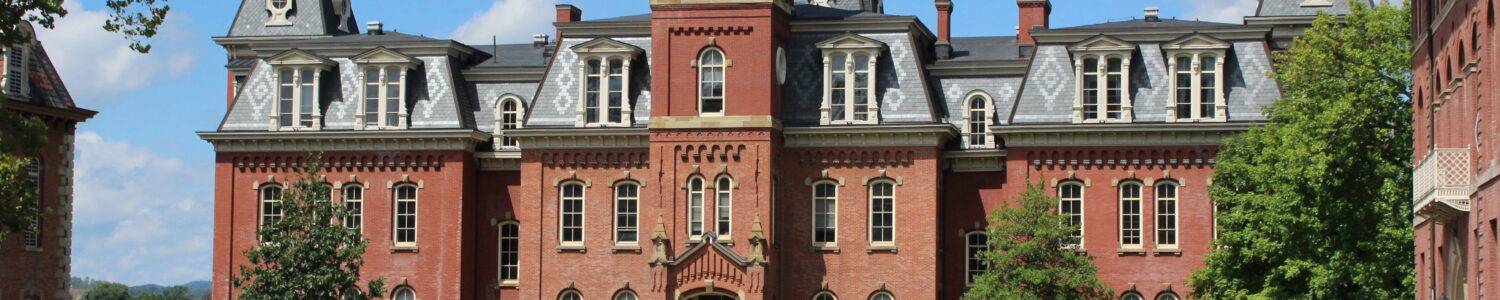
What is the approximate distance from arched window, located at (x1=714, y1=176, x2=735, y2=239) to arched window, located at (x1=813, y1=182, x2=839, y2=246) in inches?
86.3

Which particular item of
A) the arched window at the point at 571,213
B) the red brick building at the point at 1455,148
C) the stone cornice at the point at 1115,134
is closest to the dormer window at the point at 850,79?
the stone cornice at the point at 1115,134

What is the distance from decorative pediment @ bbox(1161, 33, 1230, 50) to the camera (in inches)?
2163

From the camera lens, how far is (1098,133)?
180 ft

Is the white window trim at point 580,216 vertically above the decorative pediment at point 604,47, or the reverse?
the decorative pediment at point 604,47

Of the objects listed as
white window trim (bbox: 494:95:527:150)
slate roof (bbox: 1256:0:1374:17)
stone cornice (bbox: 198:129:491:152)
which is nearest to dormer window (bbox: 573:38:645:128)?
white window trim (bbox: 494:95:527:150)

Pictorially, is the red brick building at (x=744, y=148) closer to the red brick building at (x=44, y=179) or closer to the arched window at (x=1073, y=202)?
the arched window at (x=1073, y=202)

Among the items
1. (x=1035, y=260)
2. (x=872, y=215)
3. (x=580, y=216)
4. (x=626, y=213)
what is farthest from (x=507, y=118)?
(x=1035, y=260)

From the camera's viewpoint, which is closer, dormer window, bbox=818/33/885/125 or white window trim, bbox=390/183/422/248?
dormer window, bbox=818/33/885/125

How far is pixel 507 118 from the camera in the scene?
5984 cm

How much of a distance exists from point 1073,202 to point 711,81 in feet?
30.2

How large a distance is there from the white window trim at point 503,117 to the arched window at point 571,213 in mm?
2281

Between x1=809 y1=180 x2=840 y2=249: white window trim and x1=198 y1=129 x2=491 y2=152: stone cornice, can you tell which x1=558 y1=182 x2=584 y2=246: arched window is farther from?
x1=809 y1=180 x2=840 y2=249: white window trim

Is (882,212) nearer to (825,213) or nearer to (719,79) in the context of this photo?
(825,213)

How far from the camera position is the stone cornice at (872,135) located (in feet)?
181
